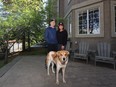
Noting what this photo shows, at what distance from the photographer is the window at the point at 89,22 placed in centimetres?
1422

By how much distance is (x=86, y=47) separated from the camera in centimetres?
1330

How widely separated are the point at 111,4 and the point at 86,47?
2.65m

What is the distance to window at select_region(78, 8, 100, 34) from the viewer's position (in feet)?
46.6

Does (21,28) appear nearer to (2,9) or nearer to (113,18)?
(2,9)

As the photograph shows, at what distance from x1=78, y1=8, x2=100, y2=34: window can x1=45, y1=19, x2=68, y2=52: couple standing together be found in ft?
18.5

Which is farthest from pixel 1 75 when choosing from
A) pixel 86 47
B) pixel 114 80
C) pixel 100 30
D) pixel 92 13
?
pixel 92 13

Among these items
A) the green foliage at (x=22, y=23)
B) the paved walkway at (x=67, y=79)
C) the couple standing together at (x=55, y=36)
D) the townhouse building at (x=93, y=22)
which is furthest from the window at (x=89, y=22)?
the couple standing together at (x=55, y=36)

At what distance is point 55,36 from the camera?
8.80m

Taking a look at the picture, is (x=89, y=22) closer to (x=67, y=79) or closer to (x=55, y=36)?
(x=55, y=36)

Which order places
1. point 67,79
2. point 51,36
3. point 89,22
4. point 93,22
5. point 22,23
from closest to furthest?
point 67,79 → point 51,36 → point 93,22 → point 89,22 → point 22,23

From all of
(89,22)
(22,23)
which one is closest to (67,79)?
(89,22)

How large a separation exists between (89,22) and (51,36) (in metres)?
6.63

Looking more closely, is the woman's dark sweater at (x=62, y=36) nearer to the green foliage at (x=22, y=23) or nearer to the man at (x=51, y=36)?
the man at (x=51, y=36)

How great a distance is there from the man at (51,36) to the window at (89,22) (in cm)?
564
